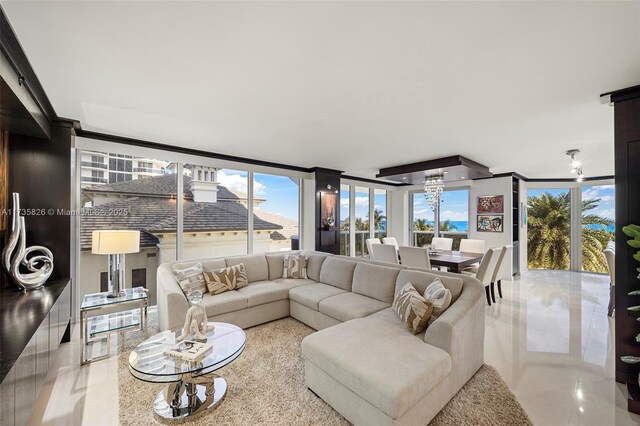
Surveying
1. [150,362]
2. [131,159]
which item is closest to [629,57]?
[150,362]

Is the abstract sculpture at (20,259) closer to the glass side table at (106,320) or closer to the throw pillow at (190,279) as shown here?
the glass side table at (106,320)

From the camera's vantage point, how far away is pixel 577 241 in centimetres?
698

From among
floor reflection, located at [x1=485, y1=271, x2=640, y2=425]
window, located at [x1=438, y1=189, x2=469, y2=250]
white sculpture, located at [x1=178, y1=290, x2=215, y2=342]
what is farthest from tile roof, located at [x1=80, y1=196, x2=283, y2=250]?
window, located at [x1=438, y1=189, x2=469, y2=250]

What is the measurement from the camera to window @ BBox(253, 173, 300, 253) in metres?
5.46

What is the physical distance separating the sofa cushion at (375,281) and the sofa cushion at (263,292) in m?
0.99

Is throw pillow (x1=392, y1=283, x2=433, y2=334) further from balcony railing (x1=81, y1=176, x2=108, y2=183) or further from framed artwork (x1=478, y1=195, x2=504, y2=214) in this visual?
framed artwork (x1=478, y1=195, x2=504, y2=214)

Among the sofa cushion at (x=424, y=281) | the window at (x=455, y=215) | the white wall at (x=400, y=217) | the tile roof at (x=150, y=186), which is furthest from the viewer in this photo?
the white wall at (x=400, y=217)

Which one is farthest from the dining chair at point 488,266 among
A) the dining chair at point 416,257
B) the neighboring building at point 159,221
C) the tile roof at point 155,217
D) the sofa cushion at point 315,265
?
the tile roof at point 155,217

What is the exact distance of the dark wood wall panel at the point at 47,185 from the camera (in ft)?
9.31

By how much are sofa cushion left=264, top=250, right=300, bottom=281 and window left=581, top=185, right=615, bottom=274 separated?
7.84 metres

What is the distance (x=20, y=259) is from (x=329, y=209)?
479cm

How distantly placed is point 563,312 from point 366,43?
4816mm

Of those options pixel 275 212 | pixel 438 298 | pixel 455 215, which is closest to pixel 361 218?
pixel 455 215

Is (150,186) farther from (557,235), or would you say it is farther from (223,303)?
(557,235)
